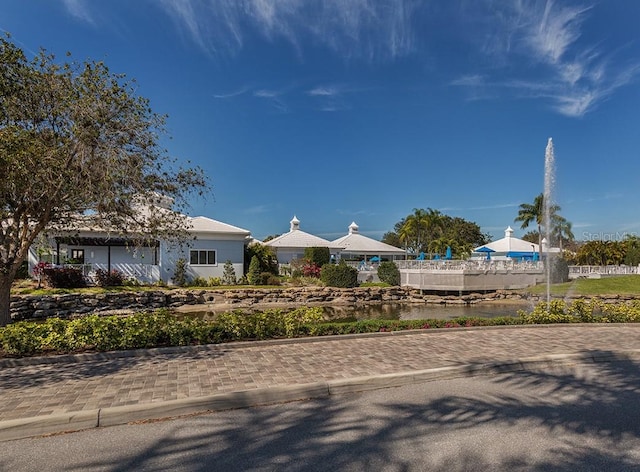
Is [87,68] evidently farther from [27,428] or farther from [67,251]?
[67,251]

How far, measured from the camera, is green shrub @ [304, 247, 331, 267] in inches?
1277

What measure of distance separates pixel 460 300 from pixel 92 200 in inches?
900

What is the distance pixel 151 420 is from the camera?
16.7ft

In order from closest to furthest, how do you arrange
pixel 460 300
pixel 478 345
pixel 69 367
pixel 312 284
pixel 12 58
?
pixel 69 367 < pixel 12 58 < pixel 478 345 < pixel 460 300 < pixel 312 284

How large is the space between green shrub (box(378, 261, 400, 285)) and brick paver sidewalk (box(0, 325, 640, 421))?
20469 millimetres

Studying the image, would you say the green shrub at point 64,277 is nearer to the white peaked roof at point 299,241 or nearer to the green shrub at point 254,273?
the green shrub at point 254,273

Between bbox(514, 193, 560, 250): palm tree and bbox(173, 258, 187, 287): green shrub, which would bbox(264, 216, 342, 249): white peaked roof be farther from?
bbox(514, 193, 560, 250): palm tree

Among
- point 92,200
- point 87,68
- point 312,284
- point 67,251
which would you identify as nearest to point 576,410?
point 92,200

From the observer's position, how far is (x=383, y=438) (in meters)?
4.58

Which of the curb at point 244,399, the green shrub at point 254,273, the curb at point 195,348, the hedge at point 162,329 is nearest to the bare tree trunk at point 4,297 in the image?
the hedge at point 162,329

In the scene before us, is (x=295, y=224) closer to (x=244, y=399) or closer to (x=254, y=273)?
(x=254, y=273)

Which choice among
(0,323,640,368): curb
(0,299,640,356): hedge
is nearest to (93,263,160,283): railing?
(0,299,640,356): hedge

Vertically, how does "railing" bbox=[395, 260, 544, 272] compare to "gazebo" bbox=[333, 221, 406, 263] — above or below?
below

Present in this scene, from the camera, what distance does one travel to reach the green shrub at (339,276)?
28.4 meters
